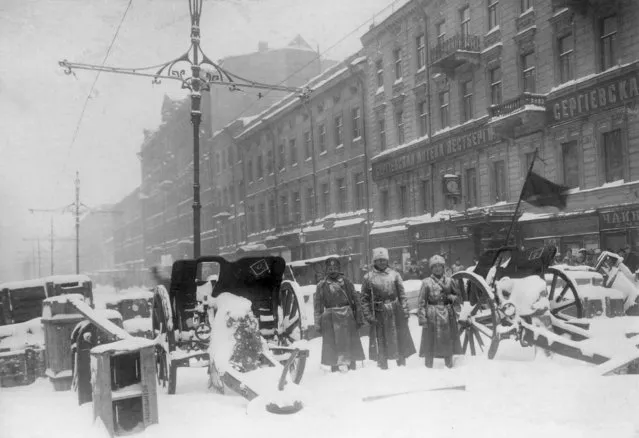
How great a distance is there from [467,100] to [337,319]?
1313 centimetres

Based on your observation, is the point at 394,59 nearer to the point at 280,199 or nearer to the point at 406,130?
the point at 406,130

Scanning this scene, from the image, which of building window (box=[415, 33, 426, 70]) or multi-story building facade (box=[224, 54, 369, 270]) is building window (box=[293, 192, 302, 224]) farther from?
building window (box=[415, 33, 426, 70])

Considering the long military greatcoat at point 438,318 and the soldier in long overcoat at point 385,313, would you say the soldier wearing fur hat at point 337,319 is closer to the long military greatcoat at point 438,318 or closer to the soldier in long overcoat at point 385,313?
the soldier in long overcoat at point 385,313

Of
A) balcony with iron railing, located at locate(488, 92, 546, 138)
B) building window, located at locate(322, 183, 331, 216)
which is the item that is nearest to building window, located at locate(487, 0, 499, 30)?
balcony with iron railing, located at locate(488, 92, 546, 138)

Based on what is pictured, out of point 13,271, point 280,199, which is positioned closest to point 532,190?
point 13,271

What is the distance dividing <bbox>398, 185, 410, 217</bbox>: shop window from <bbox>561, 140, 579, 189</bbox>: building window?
22.5 ft

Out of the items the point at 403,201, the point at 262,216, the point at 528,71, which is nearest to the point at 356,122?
the point at 403,201

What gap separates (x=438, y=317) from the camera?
267 inches

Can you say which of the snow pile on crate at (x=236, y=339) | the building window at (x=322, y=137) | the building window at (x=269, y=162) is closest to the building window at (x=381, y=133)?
the building window at (x=322, y=137)

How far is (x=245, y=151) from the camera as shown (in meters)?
31.0

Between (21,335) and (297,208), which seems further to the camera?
(297,208)

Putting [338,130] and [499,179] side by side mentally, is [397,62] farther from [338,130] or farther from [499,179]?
[499,179]

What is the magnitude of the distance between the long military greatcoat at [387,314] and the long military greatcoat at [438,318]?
21 cm

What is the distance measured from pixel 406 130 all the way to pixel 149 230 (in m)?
23.4
